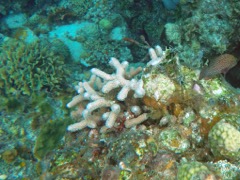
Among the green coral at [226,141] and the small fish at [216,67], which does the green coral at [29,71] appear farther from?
the green coral at [226,141]

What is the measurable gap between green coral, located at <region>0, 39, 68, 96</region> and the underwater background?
0.07 feet

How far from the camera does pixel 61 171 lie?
2.41 meters

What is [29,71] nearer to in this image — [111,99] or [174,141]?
[111,99]

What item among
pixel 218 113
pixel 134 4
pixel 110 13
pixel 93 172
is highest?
pixel 218 113

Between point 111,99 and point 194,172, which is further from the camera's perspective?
point 111,99

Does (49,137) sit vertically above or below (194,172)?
below

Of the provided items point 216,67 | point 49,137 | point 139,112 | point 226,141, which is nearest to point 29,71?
point 49,137

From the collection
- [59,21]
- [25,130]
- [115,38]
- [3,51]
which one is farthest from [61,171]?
[59,21]

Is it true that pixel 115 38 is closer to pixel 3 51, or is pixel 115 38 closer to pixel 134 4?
pixel 134 4

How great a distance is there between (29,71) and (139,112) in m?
3.49

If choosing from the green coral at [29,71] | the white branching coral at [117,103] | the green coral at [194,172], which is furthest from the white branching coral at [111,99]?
the green coral at [29,71]

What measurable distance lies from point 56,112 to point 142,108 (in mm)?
1984

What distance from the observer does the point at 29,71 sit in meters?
5.35

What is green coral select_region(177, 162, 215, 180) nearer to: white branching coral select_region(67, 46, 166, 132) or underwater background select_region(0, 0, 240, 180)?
underwater background select_region(0, 0, 240, 180)
